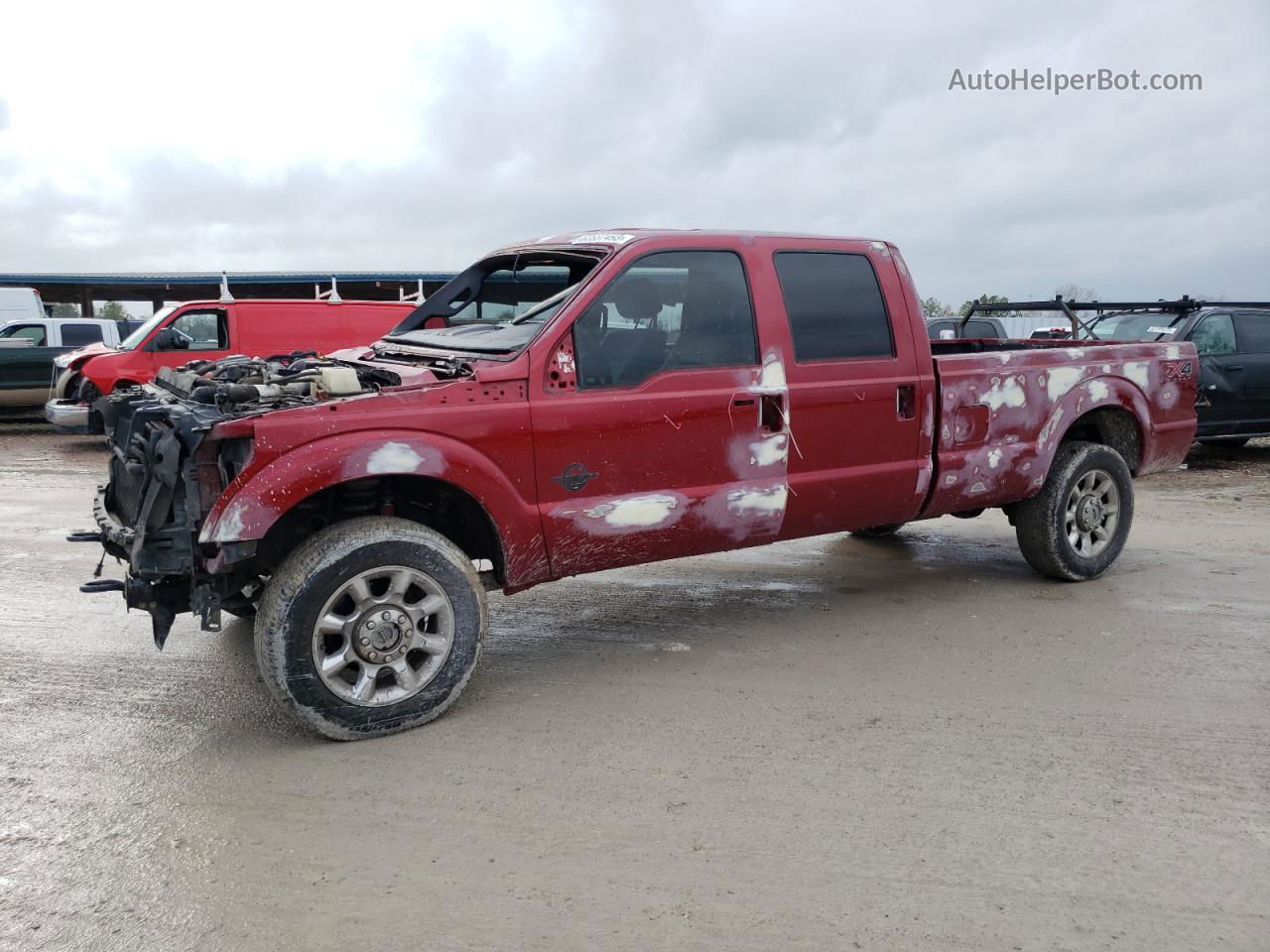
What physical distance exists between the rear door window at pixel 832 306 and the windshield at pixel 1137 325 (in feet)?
23.3

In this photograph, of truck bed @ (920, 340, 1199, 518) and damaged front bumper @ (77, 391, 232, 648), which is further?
truck bed @ (920, 340, 1199, 518)

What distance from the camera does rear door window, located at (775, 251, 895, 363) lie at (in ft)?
A: 15.6

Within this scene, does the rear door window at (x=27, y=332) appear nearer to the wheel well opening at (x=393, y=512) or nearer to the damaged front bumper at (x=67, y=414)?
the damaged front bumper at (x=67, y=414)

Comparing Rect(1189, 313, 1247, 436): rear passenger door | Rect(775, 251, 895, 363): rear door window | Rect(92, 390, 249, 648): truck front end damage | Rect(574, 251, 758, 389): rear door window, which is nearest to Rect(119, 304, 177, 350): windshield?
Rect(92, 390, 249, 648): truck front end damage

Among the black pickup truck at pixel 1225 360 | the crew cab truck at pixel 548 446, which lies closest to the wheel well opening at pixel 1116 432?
the crew cab truck at pixel 548 446

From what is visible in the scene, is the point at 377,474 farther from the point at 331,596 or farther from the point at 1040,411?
the point at 1040,411

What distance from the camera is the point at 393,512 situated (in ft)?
13.4

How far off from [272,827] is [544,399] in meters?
1.89

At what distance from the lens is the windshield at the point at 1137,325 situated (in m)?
11.1

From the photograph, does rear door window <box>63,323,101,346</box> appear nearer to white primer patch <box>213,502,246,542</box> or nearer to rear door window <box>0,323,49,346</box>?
rear door window <box>0,323,49,346</box>

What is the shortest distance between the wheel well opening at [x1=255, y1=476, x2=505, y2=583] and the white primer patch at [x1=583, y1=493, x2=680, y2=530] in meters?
0.48

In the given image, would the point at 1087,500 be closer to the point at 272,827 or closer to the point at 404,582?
the point at 404,582

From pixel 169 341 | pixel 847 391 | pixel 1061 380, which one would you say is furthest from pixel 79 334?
pixel 1061 380

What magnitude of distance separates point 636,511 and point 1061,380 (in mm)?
2852
